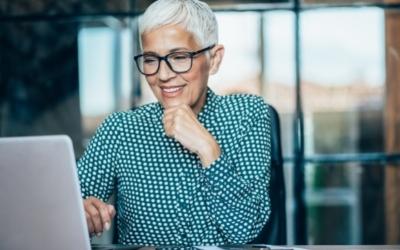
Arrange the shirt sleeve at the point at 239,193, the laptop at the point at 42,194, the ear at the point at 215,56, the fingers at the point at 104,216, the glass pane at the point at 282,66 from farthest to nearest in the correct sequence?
the glass pane at the point at 282,66, the ear at the point at 215,56, the shirt sleeve at the point at 239,193, the fingers at the point at 104,216, the laptop at the point at 42,194

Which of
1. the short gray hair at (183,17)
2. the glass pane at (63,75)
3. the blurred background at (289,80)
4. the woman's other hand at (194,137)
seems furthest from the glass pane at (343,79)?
the woman's other hand at (194,137)

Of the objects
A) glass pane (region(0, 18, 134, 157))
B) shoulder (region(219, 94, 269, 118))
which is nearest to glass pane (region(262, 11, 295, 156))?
glass pane (region(0, 18, 134, 157))

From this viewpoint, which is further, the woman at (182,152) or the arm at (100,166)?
the arm at (100,166)

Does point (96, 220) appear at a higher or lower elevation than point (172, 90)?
lower

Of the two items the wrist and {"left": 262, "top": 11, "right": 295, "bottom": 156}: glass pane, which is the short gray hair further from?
{"left": 262, "top": 11, "right": 295, "bottom": 156}: glass pane

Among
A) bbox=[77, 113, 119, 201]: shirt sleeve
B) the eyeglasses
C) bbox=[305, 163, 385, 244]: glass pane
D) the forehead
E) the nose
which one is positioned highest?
the forehead

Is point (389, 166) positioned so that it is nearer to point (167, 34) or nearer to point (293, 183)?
point (293, 183)

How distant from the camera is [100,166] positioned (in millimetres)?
1928

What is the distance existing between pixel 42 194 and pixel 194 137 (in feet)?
1.88

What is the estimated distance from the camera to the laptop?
1.21m

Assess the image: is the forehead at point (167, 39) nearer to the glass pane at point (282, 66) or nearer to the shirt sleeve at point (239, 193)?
the shirt sleeve at point (239, 193)

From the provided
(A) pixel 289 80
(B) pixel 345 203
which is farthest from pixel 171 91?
(B) pixel 345 203

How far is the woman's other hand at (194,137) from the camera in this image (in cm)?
174

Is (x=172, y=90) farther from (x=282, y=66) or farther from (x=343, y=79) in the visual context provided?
(x=343, y=79)
